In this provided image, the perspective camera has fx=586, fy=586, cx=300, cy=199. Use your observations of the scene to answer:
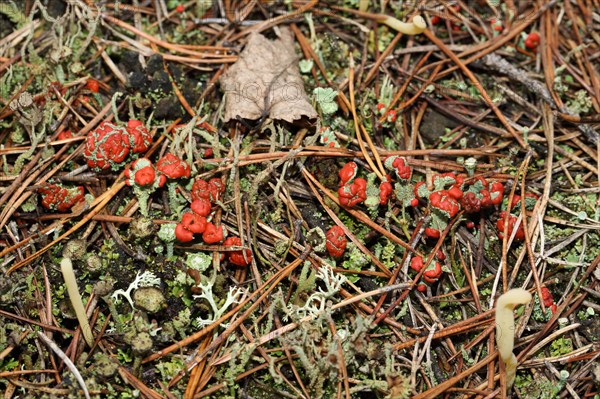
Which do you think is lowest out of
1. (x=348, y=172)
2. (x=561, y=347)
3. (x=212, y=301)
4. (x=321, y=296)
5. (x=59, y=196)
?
(x=561, y=347)

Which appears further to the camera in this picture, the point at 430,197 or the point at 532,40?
the point at 532,40

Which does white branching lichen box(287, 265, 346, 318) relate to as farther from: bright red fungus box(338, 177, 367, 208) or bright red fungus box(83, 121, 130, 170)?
bright red fungus box(83, 121, 130, 170)

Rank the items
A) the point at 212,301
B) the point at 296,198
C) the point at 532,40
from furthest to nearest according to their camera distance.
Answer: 1. the point at 532,40
2. the point at 296,198
3. the point at 212,301

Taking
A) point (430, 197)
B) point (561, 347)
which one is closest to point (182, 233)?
point (430, 197)

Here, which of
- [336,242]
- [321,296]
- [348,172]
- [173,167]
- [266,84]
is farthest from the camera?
[266,84]

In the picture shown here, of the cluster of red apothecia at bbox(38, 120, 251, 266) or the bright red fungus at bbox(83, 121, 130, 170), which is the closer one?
the cluster of red apothecia at bbox(38, 120, 251, 266)

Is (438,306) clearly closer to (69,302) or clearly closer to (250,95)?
(250,95)

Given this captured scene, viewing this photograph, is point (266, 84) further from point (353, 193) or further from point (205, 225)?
point (205, 225)

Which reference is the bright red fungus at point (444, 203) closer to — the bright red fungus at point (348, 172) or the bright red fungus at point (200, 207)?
the bright red fungus at point (348, 172)

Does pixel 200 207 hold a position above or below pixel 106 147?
below

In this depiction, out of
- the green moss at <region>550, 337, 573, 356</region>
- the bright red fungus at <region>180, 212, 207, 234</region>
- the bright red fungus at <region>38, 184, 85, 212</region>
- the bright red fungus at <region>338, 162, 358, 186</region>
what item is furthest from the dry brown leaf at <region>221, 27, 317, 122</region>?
the green moss at <region>550, 337, 573, 356</region>
